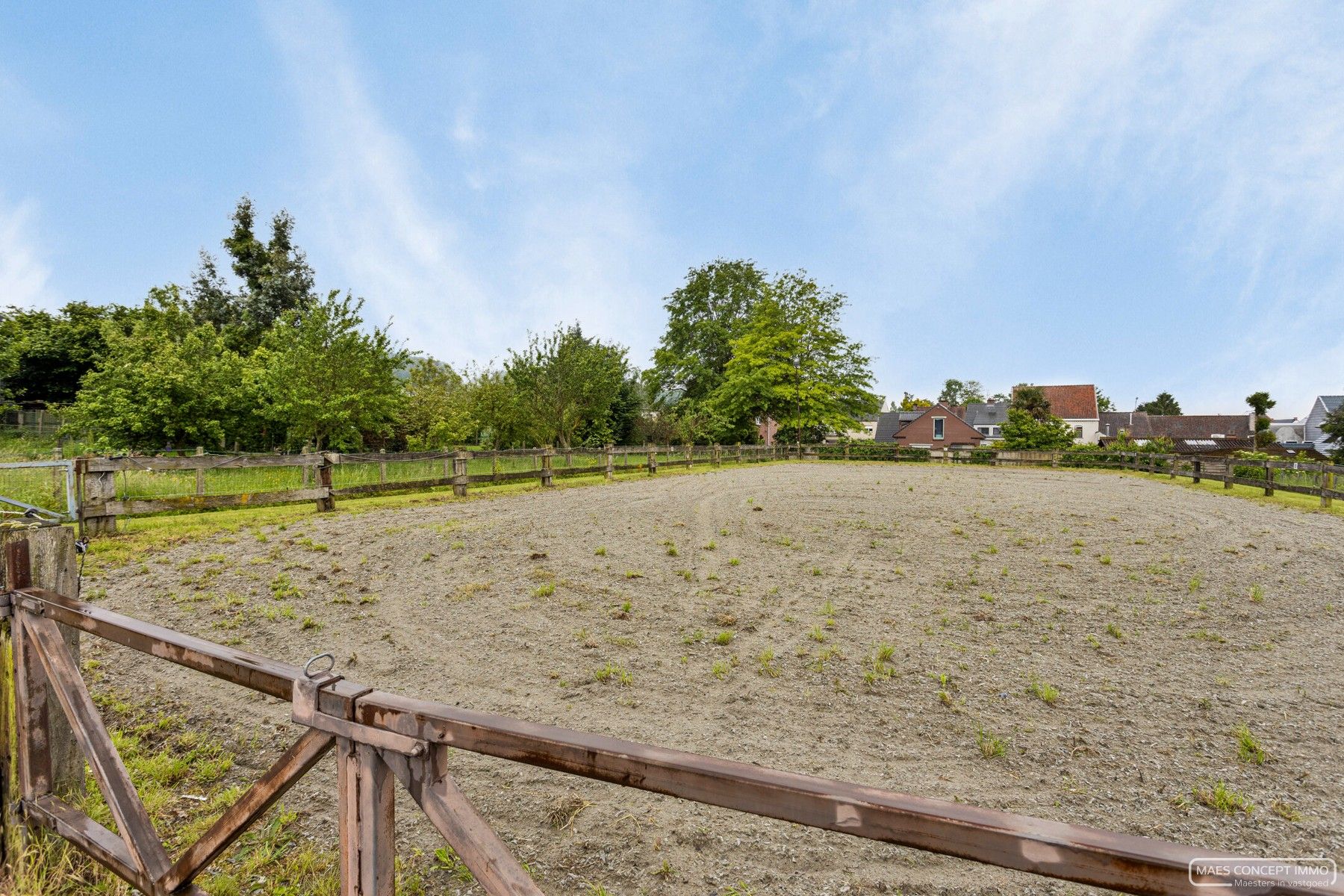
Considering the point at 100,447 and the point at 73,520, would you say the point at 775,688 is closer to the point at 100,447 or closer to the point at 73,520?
the point at 73,520

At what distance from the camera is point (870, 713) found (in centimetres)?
421

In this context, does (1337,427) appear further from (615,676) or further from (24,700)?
(24,700)

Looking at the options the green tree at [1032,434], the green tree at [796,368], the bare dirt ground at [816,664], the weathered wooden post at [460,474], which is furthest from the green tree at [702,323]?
the bare dirt ground at [816,664]

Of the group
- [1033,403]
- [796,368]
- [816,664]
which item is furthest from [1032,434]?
[816,664]

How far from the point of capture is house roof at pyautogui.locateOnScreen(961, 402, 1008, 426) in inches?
2591

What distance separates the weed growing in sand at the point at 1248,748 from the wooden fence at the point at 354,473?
13.4m

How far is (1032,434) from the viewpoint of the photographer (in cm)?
4066

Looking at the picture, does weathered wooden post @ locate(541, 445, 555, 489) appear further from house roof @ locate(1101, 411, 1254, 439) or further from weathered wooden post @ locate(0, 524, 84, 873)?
house roof @ locate(1101, 411, 1254, 439)

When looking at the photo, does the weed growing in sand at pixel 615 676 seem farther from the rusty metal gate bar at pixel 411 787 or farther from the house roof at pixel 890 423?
the house roof at pixel 890 423

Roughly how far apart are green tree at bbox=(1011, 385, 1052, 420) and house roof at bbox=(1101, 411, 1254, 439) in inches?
1091

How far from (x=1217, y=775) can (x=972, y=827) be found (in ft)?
12.8

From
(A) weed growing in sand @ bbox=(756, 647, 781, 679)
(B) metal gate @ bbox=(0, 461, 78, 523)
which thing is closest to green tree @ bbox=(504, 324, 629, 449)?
(B) metal gate @ bbox=(0, 461, 78, 523)

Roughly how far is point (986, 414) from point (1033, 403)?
66.5 feet

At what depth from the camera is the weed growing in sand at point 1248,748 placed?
3.60 metres
